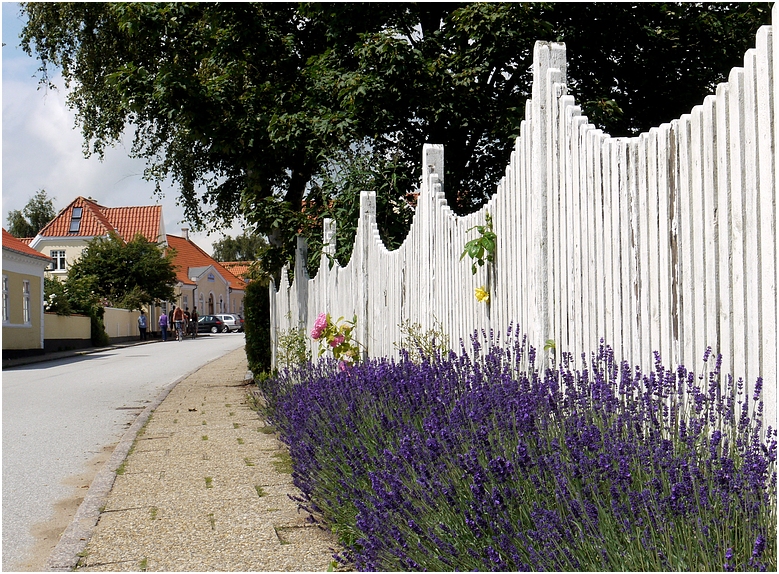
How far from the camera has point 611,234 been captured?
4023 millimetres

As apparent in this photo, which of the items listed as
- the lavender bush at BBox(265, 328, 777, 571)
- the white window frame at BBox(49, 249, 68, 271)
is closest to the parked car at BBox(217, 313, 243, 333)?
the white window frame at BBox(49, 249, 68, 271)

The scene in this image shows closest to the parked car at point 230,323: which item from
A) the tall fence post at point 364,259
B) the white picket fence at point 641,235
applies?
the tall fence post at point 364,259

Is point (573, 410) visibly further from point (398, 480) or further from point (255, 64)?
point (255, 64)

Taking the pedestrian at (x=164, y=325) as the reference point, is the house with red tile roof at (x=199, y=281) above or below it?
above

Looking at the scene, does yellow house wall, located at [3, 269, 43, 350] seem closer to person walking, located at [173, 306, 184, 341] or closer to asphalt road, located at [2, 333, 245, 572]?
asphalt road, located at [2, 333, 245, 572]

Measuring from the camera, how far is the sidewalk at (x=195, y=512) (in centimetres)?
454

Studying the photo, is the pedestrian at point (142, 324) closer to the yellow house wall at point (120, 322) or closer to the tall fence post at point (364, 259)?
the yellow house wall at point (120, 322)

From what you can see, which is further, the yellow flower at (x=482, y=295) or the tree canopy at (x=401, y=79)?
the tree canopy at (x=401, y=79)

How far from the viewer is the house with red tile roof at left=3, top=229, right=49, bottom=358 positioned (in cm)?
3234

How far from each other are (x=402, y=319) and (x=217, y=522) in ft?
10.4

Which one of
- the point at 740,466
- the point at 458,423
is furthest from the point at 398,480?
the point at 740,466

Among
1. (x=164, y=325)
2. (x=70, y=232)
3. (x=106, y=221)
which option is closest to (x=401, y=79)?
(x=164, y=325)

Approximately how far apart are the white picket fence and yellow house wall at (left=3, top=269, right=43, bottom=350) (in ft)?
96.4

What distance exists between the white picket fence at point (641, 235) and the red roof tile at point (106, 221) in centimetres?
5227
